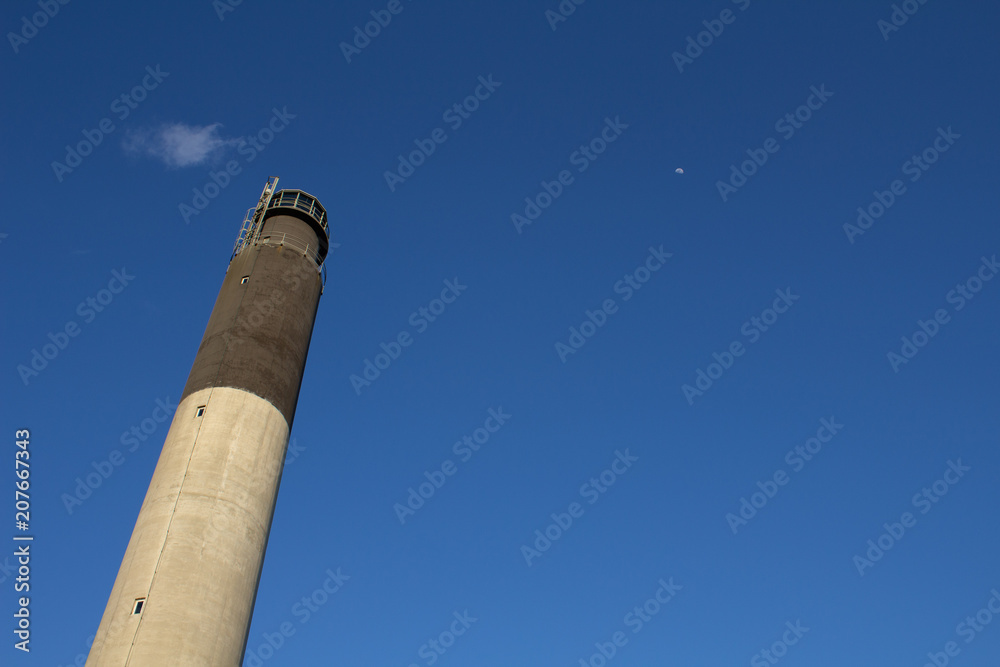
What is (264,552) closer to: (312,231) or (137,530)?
(137,530)

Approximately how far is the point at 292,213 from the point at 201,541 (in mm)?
15882

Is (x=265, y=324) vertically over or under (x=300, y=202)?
under

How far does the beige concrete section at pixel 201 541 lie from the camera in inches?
832

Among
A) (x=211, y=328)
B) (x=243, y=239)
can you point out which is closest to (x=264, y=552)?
(x=211, y=328)

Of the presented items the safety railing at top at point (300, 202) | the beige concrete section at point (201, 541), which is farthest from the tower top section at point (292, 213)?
the beige concrete section at point (201, 541)

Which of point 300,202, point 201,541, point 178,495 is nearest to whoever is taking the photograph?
point 201,541

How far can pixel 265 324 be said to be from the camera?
28609 millimetres

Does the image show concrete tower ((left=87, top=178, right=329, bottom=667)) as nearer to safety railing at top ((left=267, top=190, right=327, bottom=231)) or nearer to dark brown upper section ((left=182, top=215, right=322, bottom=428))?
dark brown upper section ((left=182, top=215, right=322, bottom=428))

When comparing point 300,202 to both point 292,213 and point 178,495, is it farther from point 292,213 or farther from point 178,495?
point 178,495

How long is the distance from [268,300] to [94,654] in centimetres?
1300

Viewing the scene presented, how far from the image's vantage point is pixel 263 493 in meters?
25.3

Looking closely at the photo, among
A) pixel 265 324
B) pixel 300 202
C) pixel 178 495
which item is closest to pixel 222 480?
pixel 178 495

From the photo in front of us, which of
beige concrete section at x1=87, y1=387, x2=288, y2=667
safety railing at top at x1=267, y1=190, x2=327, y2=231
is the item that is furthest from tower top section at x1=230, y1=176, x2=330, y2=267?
beige concrete section at x1=87, y1=387, x2=288, y2=667

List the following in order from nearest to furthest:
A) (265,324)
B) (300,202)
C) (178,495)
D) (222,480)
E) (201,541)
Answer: (201,541) < (178,495) < (222,480) < (265,324) < (300,202)
